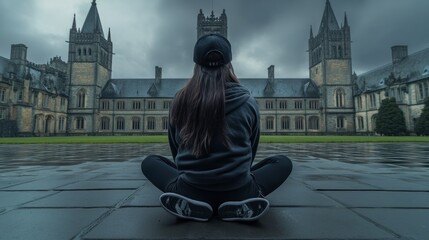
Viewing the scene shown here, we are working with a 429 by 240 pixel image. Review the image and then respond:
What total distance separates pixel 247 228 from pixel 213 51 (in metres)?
1.34

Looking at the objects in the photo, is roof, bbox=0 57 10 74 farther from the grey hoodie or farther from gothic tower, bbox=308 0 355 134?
gothic tower, bbox=308 0 355 134

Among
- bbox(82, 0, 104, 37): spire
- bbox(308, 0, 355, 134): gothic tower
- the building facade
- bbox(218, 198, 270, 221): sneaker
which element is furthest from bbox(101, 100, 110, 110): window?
bbox(218, 198, 270, 221): sneaker

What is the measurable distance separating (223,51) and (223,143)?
2.42 ft

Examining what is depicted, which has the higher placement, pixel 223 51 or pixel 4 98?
pixel 4 98

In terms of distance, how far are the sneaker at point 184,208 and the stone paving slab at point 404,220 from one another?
130cm

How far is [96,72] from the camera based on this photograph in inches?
2050

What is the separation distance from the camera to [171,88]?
5762 centimetres

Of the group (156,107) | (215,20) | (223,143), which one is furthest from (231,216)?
(215,20)

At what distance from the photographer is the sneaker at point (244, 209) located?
1987mm

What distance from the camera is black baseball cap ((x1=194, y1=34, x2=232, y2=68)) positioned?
223cm

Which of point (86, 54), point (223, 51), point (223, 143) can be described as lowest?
point (223, 143)

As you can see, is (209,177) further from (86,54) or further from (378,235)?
(86,54)

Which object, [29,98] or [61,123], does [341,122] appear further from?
[29,98]

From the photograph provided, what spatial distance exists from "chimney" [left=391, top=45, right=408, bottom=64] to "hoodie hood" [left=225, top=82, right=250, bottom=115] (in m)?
57.6
